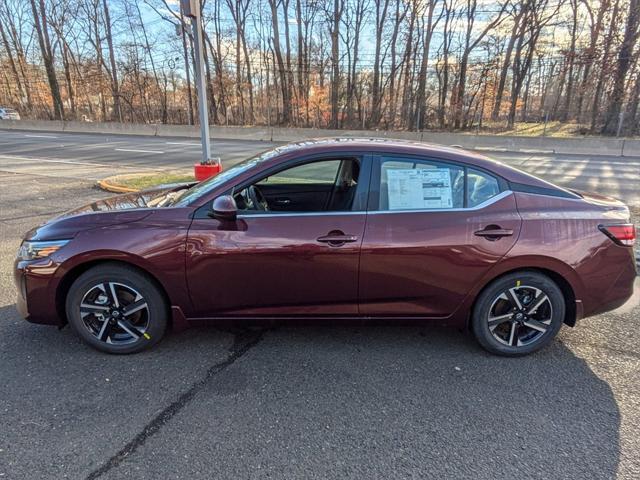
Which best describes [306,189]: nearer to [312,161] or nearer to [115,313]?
[312,161]

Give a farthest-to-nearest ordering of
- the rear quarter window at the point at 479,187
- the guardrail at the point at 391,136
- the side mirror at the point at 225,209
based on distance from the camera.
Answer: the guardrail at the point at 391,136 → the rear quarter window at the point at 479,187 → the side mirror at the point at 225,209

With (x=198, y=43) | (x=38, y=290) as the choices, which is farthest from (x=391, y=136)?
(x=38, y=290)

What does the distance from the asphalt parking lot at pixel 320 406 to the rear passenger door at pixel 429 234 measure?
498 mm

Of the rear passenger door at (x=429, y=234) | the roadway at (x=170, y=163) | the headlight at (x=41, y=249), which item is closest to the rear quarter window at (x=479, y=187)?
the rear passenger door at (x=429, y=234)

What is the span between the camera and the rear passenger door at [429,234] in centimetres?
291

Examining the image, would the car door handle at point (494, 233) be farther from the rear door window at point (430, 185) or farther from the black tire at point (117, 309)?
the black tire at point (117, 309)

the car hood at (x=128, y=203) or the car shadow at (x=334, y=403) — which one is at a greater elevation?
the car hood at (x=128, y=203)

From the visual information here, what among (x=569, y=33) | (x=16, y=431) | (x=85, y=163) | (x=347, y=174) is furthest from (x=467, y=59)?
(x=16, y=431)

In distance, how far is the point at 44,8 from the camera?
113ft

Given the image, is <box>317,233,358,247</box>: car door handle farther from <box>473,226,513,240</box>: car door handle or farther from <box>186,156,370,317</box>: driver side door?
<box>473,226,513,240</box>: car door handle

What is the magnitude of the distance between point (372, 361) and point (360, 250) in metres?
0.85

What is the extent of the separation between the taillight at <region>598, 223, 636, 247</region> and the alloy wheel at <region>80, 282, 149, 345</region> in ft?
11.2

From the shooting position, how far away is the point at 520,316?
3074 millimetres

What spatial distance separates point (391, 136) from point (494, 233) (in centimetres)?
2150
